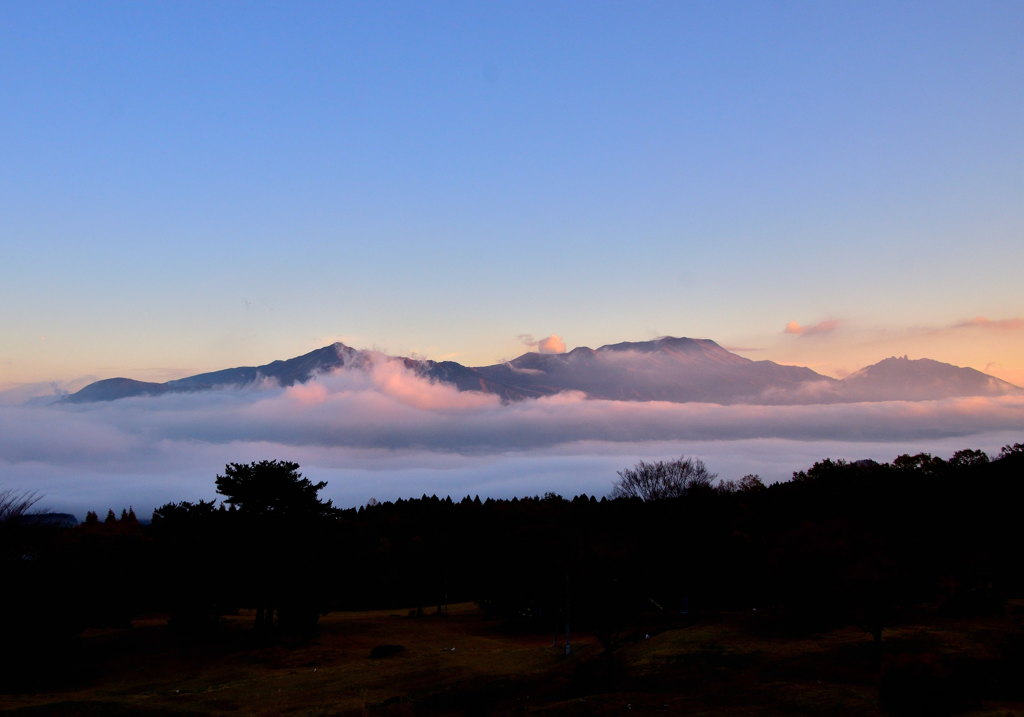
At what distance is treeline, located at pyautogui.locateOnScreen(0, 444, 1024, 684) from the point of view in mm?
49906

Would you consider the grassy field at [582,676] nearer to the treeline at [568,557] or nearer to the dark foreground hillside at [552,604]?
the dark foreground hillside at [552,604]

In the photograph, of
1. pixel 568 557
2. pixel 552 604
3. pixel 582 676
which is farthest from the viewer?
pixel 552 604

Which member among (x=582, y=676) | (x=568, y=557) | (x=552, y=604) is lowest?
(x=552, y=604)

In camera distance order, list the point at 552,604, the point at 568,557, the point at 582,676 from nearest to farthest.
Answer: the point at 582,676 → the point at 568,557 → the point at 552,604

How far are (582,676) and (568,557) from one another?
21.5 m

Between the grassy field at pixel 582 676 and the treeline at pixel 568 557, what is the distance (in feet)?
11.6

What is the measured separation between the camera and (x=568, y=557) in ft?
192

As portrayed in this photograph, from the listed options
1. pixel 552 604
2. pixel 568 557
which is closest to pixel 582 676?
pixel 568 557

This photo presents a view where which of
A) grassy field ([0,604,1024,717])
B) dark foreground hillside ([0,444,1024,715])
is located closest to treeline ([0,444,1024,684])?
dark foreground hillside ([0,444,1024,715])

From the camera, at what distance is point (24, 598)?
164 feet

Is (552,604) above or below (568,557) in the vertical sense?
below

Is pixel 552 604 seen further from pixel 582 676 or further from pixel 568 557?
pixel 582 676

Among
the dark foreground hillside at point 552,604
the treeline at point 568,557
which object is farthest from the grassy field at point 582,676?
the treeline at point 568,557

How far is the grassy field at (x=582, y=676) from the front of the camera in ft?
97.8
